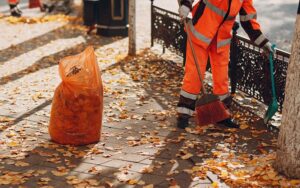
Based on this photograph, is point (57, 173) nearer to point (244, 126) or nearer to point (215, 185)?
point (215, 185)

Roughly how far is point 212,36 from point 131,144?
5.39 ft

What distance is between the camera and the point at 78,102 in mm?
5625

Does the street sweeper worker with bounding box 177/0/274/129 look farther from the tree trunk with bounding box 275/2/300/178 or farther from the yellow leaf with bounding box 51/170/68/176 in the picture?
the yellow leaf with bounding box 51/170/68/176

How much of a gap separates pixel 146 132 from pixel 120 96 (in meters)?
1.64

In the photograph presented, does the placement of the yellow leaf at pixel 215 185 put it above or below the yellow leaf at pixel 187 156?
above

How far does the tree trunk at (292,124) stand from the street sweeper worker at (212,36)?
1456 mm

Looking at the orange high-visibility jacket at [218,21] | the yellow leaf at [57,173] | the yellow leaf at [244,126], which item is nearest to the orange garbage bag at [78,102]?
the yellow leaf at [57,173]

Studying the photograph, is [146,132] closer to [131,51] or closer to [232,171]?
Result: [232,171]

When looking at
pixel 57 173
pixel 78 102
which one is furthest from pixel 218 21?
pixel 57 173

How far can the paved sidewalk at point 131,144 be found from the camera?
16.0ft

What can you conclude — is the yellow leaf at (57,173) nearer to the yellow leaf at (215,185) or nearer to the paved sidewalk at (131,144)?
the paved sidewalk at (131,144)

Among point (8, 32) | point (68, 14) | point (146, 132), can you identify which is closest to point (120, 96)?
point (146, 132)

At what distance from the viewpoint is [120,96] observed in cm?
779

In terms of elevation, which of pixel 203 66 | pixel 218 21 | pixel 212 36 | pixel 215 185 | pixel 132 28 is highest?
pixel 218 21
